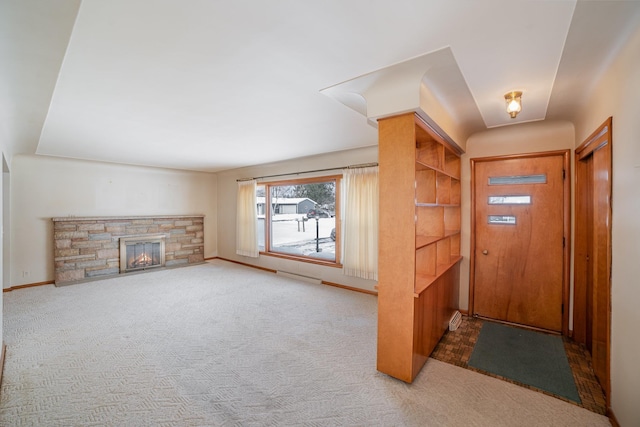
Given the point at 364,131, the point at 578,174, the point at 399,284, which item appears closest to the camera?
the point at 399,284

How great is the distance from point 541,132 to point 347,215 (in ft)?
8.82

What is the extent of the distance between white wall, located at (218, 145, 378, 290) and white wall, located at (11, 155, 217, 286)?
93 cm

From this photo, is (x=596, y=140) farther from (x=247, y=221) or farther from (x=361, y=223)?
(x=247, y=221)

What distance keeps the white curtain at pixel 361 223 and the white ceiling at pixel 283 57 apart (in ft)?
4.98

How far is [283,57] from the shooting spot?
1677 mm

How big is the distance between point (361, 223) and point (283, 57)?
119 inches

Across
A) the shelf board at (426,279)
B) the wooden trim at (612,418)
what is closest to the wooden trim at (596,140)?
the shelf board at (426,279)

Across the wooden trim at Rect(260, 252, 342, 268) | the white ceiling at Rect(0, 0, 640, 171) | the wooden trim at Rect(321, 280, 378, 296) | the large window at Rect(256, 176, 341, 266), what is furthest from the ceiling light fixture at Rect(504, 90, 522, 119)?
the wooden trim at Rect(260, 252, 342, 268)

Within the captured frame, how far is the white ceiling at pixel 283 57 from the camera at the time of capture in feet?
4.17

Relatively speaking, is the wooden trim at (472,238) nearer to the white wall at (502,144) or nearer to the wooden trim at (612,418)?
the white wall at (502,144)

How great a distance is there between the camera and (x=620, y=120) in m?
1.62

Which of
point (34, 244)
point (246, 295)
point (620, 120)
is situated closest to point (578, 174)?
point (620, 120)

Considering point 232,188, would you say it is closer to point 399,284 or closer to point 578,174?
point 399,284

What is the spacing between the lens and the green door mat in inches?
83.4
